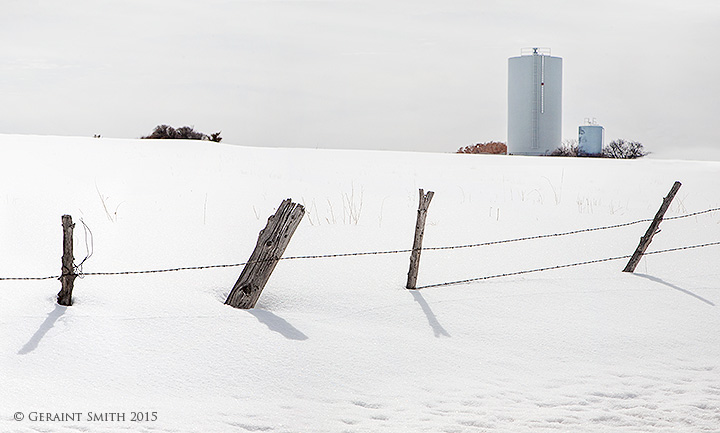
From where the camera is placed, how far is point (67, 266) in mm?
5418

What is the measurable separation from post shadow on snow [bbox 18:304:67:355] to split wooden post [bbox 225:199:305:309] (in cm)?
129

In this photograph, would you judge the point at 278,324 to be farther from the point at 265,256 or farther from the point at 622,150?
the point at 622,150

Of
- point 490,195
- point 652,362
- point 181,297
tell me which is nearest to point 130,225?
point 181,297

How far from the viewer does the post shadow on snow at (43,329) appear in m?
4.78

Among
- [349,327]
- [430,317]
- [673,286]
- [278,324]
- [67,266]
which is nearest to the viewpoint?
[67,266]

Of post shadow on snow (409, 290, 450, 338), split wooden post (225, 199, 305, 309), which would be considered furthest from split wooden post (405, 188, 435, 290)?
split wooden post (225, 199, 305, 309)

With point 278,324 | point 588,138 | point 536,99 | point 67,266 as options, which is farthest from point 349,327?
point 588,138

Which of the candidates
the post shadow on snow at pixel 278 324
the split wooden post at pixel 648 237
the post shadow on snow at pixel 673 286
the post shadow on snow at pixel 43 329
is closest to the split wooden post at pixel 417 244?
the post shadow on snow at pixel 278 324

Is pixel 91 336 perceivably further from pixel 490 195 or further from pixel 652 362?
pixel 490 195

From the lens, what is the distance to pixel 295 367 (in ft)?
16.1

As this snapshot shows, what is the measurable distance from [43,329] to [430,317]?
3.05 meters

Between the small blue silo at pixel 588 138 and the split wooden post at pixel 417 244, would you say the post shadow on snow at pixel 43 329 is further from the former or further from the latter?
the small blue silo at pixel 588 138

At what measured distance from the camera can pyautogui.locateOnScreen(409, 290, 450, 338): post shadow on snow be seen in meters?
5.89

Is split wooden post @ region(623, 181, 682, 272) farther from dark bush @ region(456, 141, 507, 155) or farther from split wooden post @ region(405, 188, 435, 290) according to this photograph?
dark bush @ region(456, 141, 507, 155)
